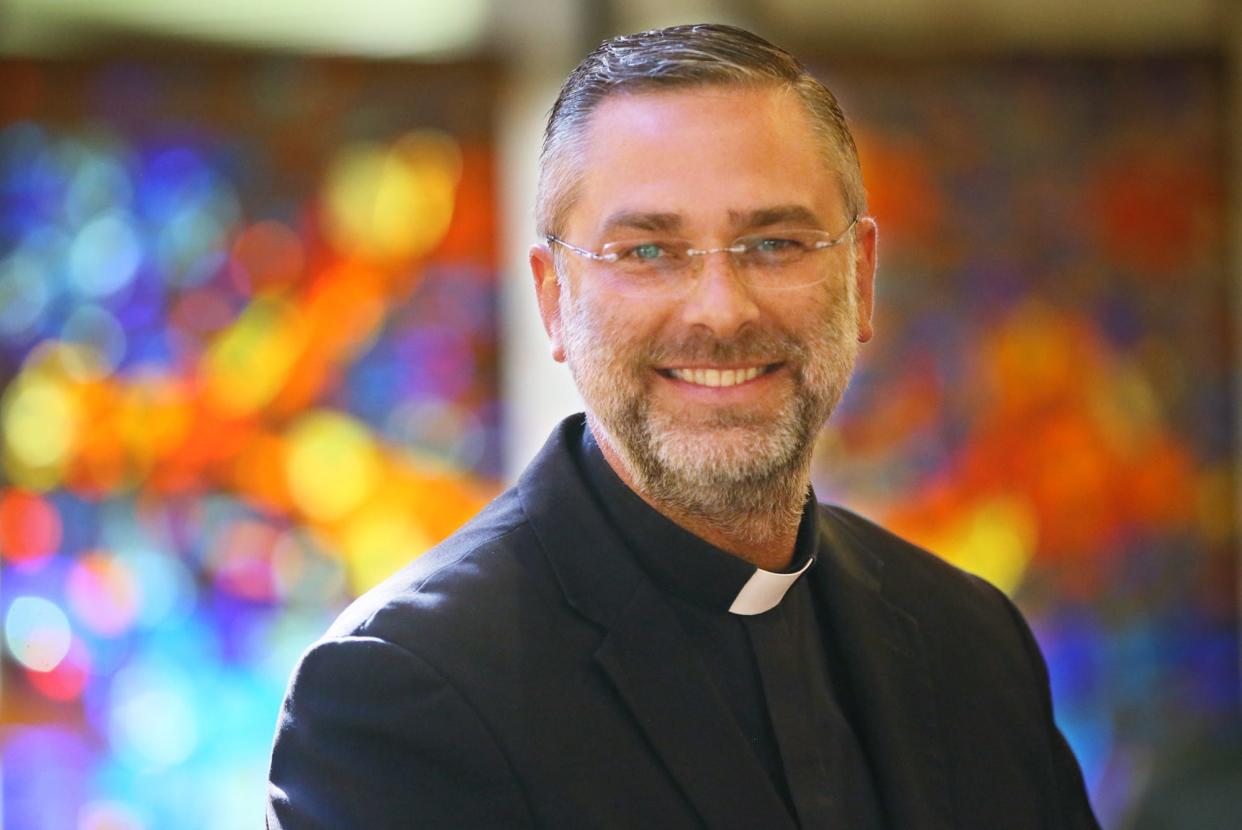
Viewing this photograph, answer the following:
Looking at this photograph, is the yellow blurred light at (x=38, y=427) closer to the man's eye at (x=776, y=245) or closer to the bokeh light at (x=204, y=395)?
the bokeh light at (x=204, y=395)

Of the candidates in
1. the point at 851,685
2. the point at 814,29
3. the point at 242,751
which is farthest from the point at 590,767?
the point at 814,29

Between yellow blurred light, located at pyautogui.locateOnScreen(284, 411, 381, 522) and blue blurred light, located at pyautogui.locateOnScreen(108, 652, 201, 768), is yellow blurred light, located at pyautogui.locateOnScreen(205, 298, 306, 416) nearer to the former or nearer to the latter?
yellow blurred light, located at pyautogui.locateOnScreen(284, 411, 381, 522)

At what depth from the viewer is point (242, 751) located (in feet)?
16.4

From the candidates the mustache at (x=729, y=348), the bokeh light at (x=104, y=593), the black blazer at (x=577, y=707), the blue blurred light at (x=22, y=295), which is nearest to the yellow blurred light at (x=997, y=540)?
the bokeh light at (x=104, y=593)

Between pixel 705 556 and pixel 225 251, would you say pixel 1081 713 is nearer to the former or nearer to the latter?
pixel 225 251

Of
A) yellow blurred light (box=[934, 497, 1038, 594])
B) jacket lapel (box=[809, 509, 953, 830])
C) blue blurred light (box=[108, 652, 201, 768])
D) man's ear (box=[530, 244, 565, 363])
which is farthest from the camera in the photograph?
yellow blurred light (box=[934, 497, 1038, 594])

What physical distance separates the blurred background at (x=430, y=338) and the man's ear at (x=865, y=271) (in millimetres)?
2767

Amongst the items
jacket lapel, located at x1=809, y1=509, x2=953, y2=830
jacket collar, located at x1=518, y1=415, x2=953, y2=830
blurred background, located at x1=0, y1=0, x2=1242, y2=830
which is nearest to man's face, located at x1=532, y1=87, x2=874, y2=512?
jacket collar, located at x1=518, y1=415, x2=953, y2=830

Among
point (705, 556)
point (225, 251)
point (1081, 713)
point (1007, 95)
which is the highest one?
point (1007, 95)

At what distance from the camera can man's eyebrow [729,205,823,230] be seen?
1.85 meters

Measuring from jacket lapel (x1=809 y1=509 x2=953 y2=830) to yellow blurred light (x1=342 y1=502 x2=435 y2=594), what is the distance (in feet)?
10.4

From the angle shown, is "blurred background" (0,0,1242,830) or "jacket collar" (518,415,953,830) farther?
"blurred background" (0,0,1242,830)

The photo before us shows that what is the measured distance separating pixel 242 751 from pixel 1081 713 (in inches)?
117

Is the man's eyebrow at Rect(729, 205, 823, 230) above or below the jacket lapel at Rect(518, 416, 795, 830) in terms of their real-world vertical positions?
above
